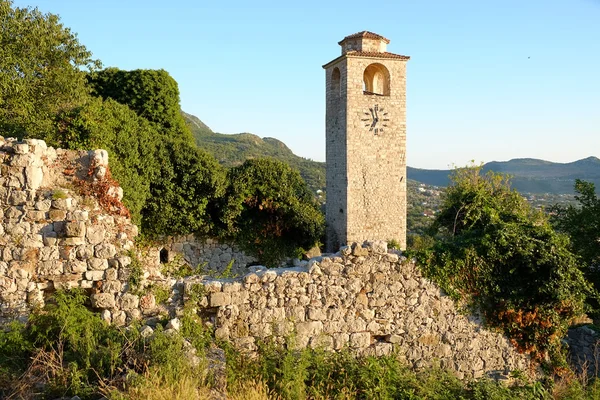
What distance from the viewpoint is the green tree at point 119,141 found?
11664mm

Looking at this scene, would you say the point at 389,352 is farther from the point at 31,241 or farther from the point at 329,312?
the point at 31,241

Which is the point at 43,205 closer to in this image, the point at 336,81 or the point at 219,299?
the point at 219,299

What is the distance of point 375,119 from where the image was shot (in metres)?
22.8

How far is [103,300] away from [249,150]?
181 feet

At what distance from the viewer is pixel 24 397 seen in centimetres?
422

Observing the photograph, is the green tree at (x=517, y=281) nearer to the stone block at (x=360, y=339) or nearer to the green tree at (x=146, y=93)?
the stone block at (x=360, y=339)

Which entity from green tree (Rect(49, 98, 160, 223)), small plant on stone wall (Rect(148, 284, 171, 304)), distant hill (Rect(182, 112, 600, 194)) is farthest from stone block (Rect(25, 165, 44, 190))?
distant hill (Rect(182, 112, 600, 194))

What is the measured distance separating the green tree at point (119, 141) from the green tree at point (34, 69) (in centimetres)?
122

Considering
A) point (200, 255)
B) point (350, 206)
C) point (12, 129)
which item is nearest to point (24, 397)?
point (12, 129)

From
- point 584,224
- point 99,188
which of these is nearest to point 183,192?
point 99,188

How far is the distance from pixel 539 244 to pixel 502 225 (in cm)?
57

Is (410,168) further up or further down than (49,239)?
further up

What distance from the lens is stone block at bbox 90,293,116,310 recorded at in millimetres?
5805

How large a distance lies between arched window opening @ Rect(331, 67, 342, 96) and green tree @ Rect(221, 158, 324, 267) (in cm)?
650
